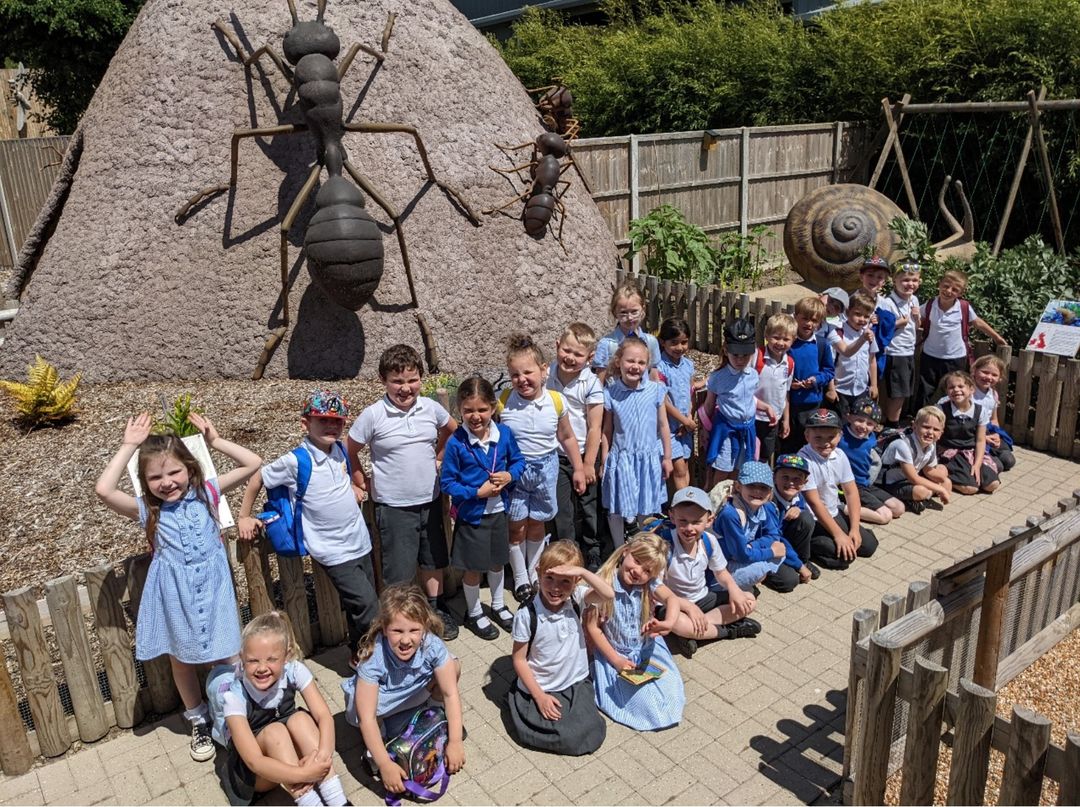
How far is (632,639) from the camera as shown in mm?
4238

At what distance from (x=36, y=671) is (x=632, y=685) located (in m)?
2.68

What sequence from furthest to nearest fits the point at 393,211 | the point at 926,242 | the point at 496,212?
1. the point at 926,242
2. the point at 496,212
3. the point at 393,211

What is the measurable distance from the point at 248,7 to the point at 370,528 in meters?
6.16

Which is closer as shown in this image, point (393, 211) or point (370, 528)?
point (370, 528)

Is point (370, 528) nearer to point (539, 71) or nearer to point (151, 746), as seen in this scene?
point (151, 746)

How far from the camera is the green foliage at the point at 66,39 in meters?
18.4

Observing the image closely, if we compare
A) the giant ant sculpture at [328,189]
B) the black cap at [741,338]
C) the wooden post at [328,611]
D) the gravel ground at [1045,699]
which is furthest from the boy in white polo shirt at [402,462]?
the giant ant sculpture at [328,189]

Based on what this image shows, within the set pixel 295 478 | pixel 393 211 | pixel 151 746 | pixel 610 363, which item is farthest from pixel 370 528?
pixel 393 211

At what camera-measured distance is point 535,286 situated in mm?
9406

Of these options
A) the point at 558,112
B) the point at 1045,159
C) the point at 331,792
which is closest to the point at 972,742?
the point at 331,792

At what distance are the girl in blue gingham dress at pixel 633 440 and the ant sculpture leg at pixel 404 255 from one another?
349cm

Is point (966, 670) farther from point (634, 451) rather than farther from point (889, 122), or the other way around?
point (889, 122)

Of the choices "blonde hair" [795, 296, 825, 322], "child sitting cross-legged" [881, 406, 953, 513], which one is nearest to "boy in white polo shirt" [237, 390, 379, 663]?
"blonde hair" [795, 296, 825, 322]

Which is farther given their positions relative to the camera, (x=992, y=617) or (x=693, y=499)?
(x=693, y=499)
